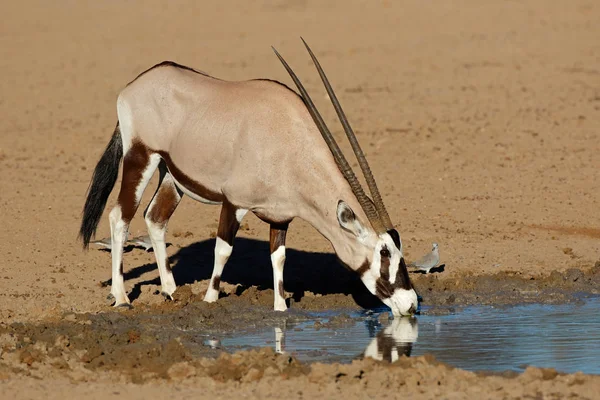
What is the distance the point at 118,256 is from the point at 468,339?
275cm

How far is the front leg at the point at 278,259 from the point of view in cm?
845

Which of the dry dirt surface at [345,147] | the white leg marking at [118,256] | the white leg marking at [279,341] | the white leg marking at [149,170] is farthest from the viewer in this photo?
the white leg marking at [149,170]

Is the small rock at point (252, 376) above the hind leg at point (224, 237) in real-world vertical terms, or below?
below

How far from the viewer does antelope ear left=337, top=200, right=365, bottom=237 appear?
7770mm

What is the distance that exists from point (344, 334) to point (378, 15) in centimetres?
1884

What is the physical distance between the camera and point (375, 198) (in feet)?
25.9

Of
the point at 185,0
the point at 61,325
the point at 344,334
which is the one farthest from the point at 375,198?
the point at 185,0

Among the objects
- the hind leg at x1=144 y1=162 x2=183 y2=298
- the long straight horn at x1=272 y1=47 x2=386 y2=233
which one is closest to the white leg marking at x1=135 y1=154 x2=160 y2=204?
the hind leg at x1=144 y1=162 x2=183 y2=298

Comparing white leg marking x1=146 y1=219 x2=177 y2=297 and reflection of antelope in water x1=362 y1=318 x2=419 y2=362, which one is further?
white leg marking x1=146 y1=219 x2=177 y2=297

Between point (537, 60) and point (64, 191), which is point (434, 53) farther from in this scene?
point (64, 191)

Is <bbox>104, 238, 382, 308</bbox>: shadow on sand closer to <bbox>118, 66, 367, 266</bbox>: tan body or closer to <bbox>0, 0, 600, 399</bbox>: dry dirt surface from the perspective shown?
<bbox>0, 0, 600, 399</bbox>: dry dirt surface

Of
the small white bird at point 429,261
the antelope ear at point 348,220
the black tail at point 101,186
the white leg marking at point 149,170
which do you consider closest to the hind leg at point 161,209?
the white leg marking at point 149,170

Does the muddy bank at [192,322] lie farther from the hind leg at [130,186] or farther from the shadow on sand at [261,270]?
the hind leg at [130,186]

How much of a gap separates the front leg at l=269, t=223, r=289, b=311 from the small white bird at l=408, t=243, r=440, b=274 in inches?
59.3
